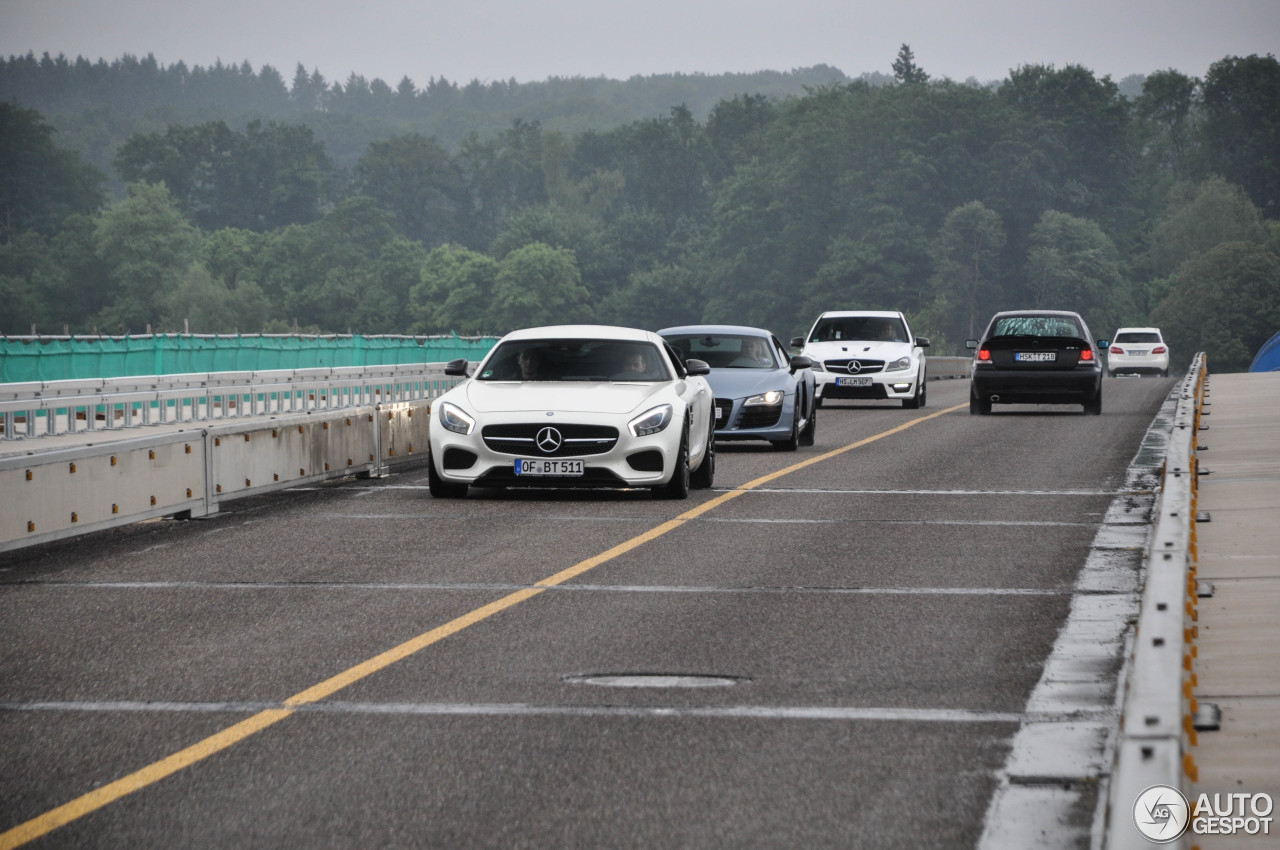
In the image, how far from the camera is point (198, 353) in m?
41.4

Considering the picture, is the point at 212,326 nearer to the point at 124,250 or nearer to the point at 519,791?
the point at 124,250

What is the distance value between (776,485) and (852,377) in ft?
48.6

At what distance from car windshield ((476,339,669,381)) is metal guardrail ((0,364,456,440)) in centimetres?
1443

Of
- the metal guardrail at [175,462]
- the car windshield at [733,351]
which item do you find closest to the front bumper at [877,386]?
the car windshield at [733,351]

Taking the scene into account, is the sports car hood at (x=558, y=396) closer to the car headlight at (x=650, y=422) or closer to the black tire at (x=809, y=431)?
the car headlight at (x=650, y=422)

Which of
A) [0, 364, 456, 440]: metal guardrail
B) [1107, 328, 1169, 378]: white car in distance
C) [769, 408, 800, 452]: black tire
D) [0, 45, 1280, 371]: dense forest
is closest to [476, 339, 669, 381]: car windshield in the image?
[769, 408, 800, 452]: black tire

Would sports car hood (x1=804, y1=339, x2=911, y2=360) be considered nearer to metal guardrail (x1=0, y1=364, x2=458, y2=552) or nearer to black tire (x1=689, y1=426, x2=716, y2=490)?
metal guardrail (x1=0, y1=364, x2=458, y2=552)

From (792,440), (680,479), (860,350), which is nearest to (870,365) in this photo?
(860,350)

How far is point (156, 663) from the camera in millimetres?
7957

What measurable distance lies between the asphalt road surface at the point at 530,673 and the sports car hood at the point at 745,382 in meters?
6.08

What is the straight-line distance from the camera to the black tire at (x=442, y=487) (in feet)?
50.2

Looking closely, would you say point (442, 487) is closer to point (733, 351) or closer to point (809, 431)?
point (733, 351)

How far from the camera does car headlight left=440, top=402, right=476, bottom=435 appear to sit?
15.0 meters

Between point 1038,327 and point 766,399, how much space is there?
31.3 feet
